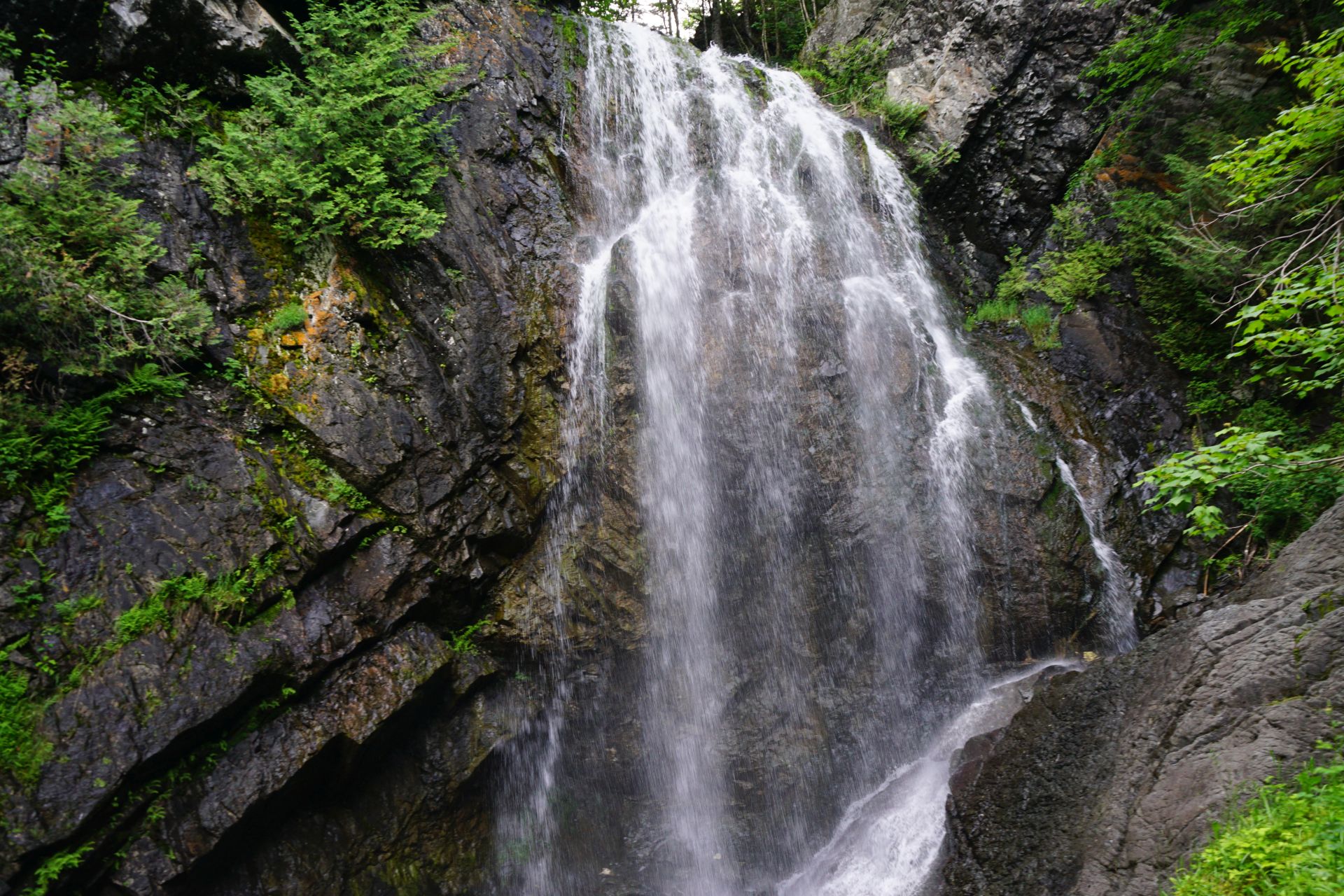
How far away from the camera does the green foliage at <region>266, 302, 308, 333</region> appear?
627cm

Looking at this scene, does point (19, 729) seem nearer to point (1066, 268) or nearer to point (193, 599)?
point (193, 599)

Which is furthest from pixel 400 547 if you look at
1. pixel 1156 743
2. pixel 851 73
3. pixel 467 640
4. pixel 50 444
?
pixel 851 73

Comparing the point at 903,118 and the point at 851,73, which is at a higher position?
the point at 851,73

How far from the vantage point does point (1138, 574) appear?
26.3ft

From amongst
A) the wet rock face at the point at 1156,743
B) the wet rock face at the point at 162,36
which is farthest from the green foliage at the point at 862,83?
the wet rock face at the point at 1156,743

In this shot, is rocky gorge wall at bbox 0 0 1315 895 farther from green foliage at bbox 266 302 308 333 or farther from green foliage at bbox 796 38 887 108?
green foliage at bbox 796 38 887 108

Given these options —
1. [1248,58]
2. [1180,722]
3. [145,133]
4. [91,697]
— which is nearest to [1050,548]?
[1180,722]

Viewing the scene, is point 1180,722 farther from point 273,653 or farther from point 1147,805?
point 273,653

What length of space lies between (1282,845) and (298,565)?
6.47 metres

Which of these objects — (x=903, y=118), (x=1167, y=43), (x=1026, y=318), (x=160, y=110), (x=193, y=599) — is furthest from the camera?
(x=903, y=118)

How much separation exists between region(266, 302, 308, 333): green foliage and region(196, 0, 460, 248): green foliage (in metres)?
0.75

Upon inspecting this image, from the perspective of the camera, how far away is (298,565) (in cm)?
571

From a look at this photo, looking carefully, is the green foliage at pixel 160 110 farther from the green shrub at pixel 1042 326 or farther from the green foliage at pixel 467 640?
the green shrub at pixel 1042 326

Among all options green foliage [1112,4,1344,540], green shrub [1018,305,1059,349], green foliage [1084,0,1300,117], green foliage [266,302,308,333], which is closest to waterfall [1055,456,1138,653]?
green foliage [1112,4,1344,540]
